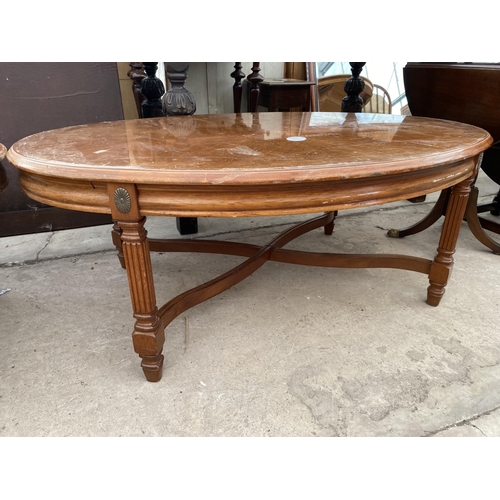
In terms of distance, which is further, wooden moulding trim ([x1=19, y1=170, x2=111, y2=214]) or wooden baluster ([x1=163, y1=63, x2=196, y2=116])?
wooden baluster ([x1=163, y1=63, x2=196, y2=116])

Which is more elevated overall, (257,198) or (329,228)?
(257,198)

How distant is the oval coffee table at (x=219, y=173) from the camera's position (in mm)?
994

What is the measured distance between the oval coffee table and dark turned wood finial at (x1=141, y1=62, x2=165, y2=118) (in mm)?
991

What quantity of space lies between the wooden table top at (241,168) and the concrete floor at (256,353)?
59 centimetres

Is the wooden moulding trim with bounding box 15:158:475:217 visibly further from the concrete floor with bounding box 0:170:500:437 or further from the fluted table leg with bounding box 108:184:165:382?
the concrete floor with bounding box 0:170:500:437

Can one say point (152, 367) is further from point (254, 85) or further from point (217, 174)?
point (254, 85)

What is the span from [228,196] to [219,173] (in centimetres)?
8

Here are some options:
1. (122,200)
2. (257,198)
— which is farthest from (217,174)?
(122,200)

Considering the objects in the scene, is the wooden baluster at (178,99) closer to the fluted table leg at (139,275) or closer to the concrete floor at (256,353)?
the concrete floor at (256,353)

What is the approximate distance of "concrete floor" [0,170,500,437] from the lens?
1.18 meters

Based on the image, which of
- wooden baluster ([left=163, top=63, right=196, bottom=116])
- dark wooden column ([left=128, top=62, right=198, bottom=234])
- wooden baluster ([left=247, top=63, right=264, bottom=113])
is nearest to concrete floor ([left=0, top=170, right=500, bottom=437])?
dark wooden column ([left=128, top=62, right=198, bottom=234])

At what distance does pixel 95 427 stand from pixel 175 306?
441mm

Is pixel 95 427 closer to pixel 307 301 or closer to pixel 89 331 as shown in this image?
pixel 89 331

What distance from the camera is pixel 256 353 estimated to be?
4.72 ft
